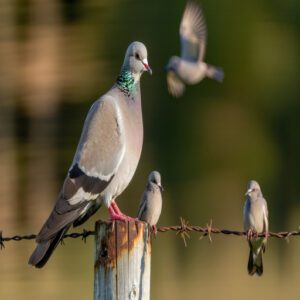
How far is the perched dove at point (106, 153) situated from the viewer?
16.4ft

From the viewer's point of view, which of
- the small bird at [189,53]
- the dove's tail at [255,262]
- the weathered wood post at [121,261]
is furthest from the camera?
the small bird at [189,53]

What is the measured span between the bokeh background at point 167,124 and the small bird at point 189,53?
4092 millimetres

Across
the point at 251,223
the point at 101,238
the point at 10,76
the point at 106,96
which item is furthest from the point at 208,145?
the point at 101,238

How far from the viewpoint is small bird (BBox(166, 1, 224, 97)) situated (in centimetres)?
654

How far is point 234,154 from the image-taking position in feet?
41.8

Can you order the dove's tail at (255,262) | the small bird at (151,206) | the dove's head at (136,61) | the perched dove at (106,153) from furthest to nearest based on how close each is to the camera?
1. the dove's tail at (255,262)
2. the small bird at (151,206)
3. the dove's head at (136,61)
4. the perched dove at (106,153)

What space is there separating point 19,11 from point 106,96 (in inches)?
287

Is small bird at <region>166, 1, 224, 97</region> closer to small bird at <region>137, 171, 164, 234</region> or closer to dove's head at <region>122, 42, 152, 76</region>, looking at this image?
small bird at <region>137, 171, 164, 234</region>

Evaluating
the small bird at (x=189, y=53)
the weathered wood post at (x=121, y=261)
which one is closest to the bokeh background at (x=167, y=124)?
the small bird at (x=189, y=53)

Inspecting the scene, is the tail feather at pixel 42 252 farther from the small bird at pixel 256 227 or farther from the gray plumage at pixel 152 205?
the small bird at pixel 256 227

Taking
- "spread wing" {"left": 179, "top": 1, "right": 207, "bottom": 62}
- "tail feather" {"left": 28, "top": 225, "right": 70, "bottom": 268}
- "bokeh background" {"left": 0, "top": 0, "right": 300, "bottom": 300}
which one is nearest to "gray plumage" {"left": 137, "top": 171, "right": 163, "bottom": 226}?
"spread wing" {"left": 179, "top": 1, "right": 207, "bottom": 62}

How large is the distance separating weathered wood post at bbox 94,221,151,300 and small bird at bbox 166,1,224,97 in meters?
2.47

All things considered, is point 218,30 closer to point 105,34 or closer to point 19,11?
→ point 105,34

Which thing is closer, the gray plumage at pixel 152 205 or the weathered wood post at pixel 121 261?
the weathered wood post at pixel 121 261
